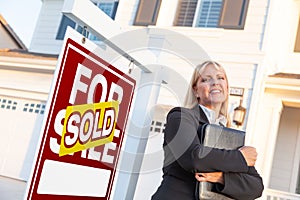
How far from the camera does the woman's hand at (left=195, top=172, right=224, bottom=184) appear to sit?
143cm

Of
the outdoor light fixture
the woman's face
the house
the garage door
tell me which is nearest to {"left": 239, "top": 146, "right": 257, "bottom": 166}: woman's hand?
the woman's face

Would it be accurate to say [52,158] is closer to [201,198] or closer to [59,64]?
[59,64]

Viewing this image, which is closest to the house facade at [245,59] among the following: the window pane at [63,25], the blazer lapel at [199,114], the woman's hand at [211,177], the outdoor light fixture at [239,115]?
the outdoor light fixture at [239,115]

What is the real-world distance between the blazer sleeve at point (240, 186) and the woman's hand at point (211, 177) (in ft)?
0.06

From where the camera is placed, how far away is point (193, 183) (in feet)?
4.83

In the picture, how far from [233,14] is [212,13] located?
2.52 feet

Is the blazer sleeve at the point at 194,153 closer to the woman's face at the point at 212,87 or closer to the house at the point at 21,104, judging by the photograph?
the woman's face at the point at 212,87

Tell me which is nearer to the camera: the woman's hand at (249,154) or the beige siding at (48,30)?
the woman's hand at (249,154)

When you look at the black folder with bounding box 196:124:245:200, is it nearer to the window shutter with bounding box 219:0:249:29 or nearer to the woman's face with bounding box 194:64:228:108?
the woman's face with bounding box 194:64:228:108

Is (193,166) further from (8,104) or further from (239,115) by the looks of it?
(8,104)

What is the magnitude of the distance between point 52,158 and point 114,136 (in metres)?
0.83

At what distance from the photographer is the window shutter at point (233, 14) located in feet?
24.3

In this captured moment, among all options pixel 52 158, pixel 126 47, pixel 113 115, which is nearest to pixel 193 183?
pixel 52 158

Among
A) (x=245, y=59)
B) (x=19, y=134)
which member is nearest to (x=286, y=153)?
(x=245, y=59)
